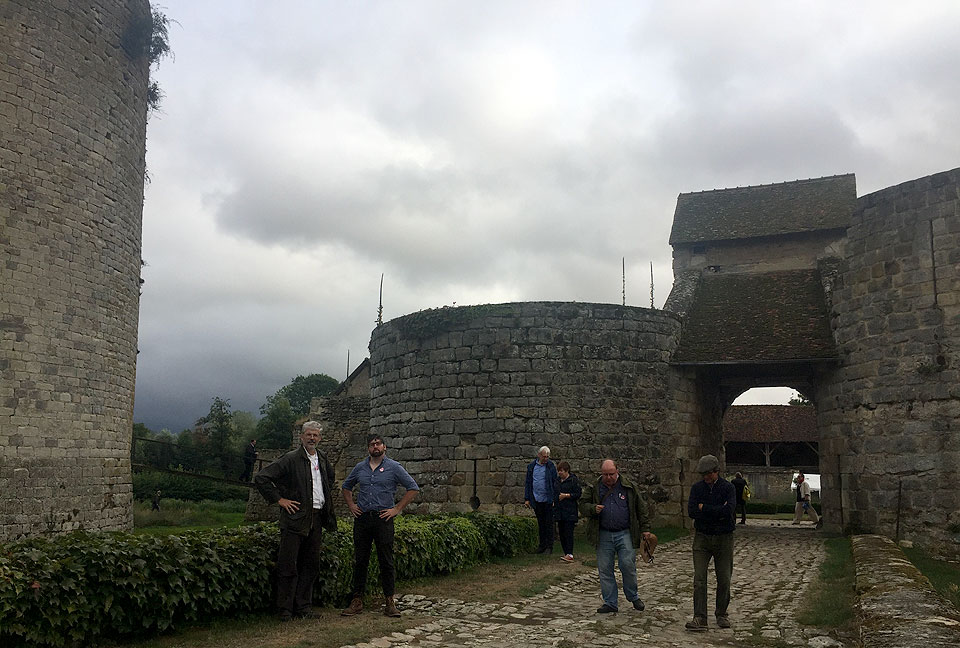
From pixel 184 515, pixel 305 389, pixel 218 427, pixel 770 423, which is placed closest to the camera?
pixel 184 515

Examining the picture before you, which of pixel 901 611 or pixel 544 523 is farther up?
pixel 901 611

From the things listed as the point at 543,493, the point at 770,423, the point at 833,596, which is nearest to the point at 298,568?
the point at 833,596

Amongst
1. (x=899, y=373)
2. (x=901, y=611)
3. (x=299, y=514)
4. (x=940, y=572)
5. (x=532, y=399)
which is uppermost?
(x=899, y=373)

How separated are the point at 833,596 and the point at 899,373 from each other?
6.21m

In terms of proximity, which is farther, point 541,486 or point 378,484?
point 541,486

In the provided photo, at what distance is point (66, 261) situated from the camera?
16094 mm

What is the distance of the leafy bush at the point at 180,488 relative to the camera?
31484 mm

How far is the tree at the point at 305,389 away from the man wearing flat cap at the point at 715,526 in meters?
70.5

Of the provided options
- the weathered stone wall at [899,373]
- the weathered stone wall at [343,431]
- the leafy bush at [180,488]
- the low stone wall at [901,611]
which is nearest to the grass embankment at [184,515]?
the leafy bush at [180,488]

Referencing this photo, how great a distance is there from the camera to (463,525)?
10625 mm

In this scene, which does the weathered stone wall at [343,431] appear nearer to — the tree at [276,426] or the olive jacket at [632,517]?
the olive jacket at [632,517]

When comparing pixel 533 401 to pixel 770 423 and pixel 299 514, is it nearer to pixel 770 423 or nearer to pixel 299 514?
pixel 299 514

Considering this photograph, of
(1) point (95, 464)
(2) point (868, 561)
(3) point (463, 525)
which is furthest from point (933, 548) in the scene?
(1) point (95, 464)

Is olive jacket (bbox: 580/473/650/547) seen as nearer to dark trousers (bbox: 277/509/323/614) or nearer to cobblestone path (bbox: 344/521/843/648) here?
cobblestone path (bbox: 344/521/843/648)
